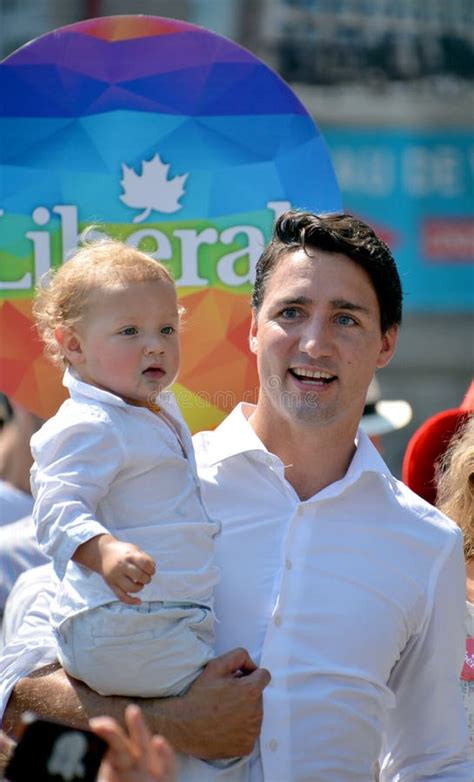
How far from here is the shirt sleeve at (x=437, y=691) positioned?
98.3 inches

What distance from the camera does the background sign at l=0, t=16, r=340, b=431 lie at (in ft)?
9.46

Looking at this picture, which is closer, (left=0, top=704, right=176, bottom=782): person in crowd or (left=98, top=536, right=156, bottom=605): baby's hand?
(left=0, top=704, right=176, bottom=782): person in crowd

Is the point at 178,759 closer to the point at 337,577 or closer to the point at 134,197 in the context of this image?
the point at 337,577

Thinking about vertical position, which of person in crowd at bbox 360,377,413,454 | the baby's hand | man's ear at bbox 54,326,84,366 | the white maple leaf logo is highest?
the white maple leaf logo

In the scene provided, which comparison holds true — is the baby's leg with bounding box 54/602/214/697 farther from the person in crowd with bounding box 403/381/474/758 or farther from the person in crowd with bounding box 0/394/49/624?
the person in crowd with bounding box 0/394/49/624

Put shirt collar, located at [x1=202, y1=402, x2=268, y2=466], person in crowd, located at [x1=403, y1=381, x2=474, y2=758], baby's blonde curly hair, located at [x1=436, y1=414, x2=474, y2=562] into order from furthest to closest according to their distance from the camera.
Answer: baby's blonde curly hair, located at [x1=436, y1=414, x2=474, y2=562]
person in crowd, located at [x1=403, y1=381, x2=474, y2=758]
shirt collar, located at [x1=202, y1=402, x2=268, y2=466]

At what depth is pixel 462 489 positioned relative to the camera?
2.98 metres

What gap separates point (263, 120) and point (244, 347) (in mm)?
508

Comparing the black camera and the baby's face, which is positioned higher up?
the baby's face

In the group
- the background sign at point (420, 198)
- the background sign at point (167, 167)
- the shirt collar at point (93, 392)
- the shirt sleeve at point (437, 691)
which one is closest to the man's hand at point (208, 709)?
the shirt sleeve at point (437, 691)

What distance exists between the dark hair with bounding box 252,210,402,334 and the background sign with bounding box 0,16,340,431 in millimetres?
233

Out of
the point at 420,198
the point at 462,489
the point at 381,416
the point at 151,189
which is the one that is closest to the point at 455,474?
the point at 462,489

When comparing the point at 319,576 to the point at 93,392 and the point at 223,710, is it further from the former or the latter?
the point at 93,392

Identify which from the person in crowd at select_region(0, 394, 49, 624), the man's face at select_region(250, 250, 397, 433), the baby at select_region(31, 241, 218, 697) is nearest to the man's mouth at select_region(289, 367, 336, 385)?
the man's face at select_region(250, 250, 397, 433)
